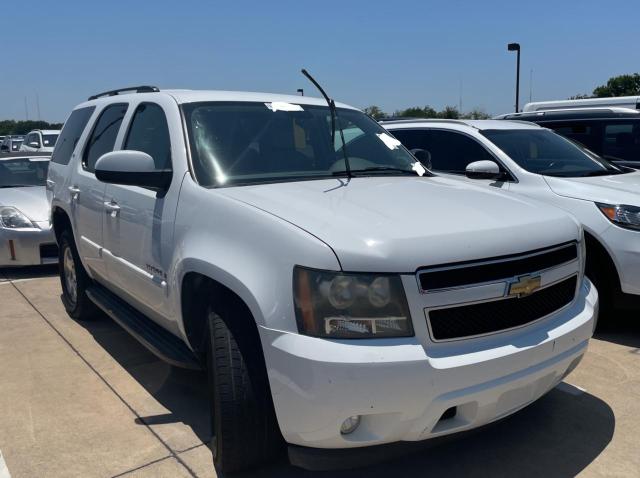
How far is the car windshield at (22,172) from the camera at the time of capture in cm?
815

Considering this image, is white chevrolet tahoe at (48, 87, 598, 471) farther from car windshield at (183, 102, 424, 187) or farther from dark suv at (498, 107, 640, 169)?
dark suv at (498, 107, 640, 169)

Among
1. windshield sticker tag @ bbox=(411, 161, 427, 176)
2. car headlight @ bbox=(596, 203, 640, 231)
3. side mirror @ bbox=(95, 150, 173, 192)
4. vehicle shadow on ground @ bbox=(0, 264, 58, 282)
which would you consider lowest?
vehicle shadow on ground @ bbox=(0, 264, 58, 282)

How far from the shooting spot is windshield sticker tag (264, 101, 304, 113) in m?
3.88

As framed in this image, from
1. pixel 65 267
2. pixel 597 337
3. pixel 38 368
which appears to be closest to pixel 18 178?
pixel 65 267

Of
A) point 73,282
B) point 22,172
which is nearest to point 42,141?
point 22,172

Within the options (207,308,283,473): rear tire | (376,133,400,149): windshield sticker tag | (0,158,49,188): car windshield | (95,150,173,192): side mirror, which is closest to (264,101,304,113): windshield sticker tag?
(376,133,400,149): windshield sticker tag

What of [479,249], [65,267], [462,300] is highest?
[479,249]

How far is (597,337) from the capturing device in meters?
4.83

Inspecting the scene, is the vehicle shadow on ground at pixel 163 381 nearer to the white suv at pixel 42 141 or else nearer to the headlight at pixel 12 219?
the headlight at pixel 12 219

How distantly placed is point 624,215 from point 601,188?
1.25 feet

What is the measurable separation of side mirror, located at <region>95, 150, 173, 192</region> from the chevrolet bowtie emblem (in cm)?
183

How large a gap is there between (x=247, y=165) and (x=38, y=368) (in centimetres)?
220

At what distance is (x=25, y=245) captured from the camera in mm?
7023

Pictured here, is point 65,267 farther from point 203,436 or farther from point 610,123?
point 610,123
